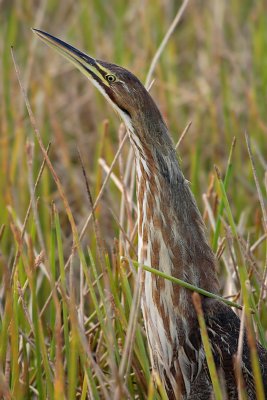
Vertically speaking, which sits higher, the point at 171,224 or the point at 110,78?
the point at 110,78

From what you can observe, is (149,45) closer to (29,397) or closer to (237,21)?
(237,21)

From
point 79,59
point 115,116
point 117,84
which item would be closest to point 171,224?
point 117,84

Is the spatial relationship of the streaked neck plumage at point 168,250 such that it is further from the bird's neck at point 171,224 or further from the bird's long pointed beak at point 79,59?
the bird's long pointed beak at point 79,59

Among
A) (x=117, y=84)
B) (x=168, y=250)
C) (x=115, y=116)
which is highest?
(x=117, y=84)

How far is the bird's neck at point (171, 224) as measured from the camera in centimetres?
221

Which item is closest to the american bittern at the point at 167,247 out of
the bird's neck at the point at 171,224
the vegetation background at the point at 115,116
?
the bird's neck at the point at 171,224

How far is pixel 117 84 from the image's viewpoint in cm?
221

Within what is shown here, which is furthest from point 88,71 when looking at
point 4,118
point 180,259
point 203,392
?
point 4,118

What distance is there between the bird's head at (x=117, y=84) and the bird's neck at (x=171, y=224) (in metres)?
0.08

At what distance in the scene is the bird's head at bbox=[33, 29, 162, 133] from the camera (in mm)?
2178

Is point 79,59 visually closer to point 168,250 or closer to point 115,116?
point 168,250

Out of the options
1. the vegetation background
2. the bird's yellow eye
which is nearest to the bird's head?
the bird's yellow eye

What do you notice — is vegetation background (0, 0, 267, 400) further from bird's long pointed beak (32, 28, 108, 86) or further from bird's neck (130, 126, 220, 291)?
bird's long pointed beak (32, 28, 108, 86)

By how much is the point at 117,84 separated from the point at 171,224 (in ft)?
1.21
